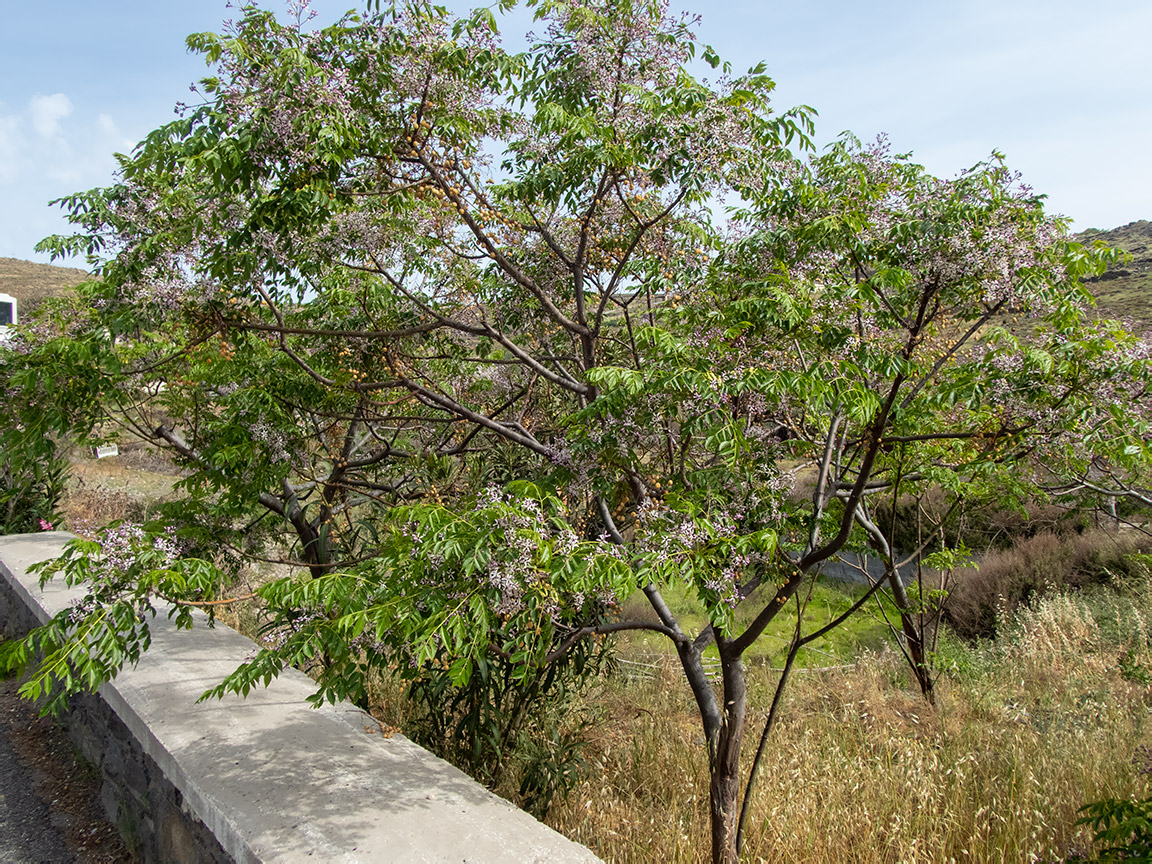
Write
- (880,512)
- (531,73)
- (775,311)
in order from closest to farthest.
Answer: (775,311) < (531,73) < (880,512)

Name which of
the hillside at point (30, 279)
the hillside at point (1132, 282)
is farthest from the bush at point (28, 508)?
the hillside at point (30, 279)

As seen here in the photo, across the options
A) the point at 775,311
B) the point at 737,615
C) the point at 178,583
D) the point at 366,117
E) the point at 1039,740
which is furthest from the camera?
the point at 737,615

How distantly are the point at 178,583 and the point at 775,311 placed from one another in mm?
2613

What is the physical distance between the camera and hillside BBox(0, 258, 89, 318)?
114 feet

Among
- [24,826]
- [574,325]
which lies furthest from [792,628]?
[24,826]

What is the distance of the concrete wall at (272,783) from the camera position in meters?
2.29

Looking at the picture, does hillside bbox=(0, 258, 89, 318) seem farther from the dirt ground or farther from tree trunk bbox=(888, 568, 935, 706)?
tree trunk bbox=(888, 568, 935, 706)

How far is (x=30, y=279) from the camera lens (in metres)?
40.2

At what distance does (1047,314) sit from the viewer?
3010 millimetres

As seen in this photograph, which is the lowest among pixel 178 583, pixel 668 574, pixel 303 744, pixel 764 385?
pixel 303 744

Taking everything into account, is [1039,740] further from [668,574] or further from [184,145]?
[184,145]

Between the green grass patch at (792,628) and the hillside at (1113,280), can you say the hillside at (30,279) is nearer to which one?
the hillside at (1113,280)

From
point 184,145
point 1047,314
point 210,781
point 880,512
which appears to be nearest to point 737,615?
point 880,512

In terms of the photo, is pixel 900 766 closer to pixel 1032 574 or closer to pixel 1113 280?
pixel 1032 574
